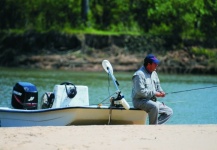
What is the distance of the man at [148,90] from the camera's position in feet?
41.4

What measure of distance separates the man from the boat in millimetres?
209

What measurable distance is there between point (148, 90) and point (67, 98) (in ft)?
5.38

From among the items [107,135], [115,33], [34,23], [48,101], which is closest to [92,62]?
[115,33]

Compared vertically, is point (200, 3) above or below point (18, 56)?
above

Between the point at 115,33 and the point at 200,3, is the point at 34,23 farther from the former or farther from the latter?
the point at 200,3

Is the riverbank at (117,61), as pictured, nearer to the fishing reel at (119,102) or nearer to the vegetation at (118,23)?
the vegetation at (118,23)

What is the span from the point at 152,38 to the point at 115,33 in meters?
2.24

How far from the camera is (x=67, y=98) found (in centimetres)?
1318

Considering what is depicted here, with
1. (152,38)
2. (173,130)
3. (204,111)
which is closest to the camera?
(173,130)

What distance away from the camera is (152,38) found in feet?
129

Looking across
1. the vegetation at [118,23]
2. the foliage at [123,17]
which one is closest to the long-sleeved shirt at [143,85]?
the vegetation at [118,23]

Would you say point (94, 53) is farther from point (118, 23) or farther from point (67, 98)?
point (67, 98)

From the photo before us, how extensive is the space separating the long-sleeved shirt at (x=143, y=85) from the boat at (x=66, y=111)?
0.30 metres

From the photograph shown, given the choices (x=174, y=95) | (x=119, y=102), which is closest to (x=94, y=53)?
(x=174, y=95)
